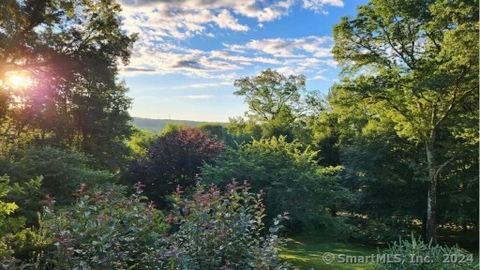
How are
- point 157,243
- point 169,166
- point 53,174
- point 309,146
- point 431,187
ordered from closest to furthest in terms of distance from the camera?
point 157,243 < point 53,174 < point 169,166 < point 431,187 < point 309,146

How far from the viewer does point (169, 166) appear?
1516cm

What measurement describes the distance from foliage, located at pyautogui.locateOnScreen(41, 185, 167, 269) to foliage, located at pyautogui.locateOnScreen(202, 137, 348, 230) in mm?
7338

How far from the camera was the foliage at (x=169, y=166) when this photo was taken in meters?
15.0

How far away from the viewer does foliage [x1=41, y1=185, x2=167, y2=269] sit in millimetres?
4258

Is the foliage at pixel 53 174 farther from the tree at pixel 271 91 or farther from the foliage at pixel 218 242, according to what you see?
the tree at pixel 271 91

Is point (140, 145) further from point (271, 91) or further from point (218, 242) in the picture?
point (218, 242)

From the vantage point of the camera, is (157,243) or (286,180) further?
(286,180)

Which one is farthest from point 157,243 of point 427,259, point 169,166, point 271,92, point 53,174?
point 271,92

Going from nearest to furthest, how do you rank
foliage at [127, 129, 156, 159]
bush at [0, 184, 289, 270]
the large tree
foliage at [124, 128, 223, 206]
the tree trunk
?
bush at [0, 184, 289, 270] < the large tree < foliage at [124, 128, 223, 206] < the tree trunk < foliage at [127, 129, 156, 159]

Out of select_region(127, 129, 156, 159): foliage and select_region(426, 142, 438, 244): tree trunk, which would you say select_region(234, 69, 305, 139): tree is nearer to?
select_region(127, 129, 156, 159): foliage

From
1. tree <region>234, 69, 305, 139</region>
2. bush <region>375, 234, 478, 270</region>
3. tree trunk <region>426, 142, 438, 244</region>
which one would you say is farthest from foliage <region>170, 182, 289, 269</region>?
tree <region>234, 69, 305, 139</region>

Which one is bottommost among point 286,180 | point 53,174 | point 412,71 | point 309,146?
point 286,180

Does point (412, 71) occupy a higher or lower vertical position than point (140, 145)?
higher

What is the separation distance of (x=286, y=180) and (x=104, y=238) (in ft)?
31.0
